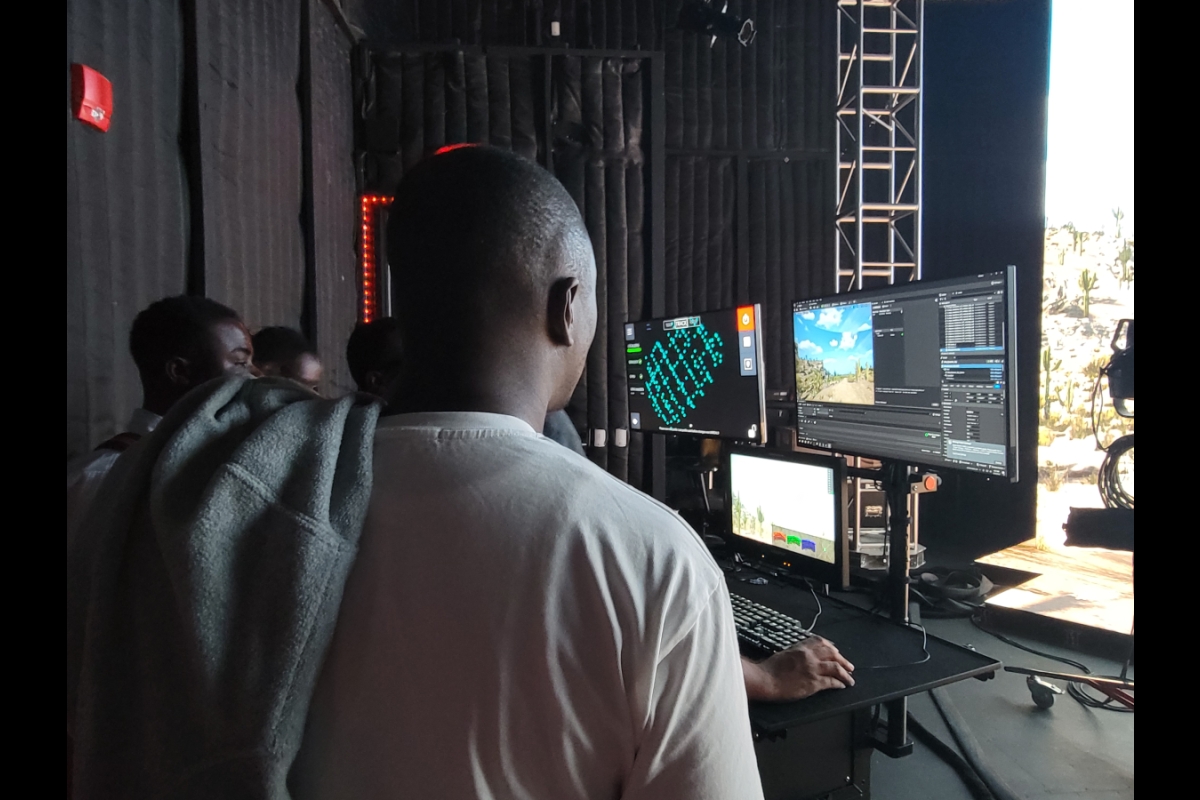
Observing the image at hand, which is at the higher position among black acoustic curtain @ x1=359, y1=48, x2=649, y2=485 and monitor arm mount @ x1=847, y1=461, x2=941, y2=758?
black acoustic curtain @ x1=359, y1=48, x2=649, y2=485

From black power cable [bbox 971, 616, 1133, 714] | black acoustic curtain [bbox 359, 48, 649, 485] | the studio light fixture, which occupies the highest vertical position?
the studio light fixture

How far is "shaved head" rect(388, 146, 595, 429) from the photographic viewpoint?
0.75 metres

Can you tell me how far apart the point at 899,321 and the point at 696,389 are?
0.88 m

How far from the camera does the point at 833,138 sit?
5215mm

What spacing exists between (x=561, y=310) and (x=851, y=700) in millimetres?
927

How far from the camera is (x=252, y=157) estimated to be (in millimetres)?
2508

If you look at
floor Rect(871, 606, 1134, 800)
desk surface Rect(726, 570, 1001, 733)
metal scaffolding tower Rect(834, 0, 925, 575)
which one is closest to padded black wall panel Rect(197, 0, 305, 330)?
desk surface Rect(726, 570, 1001, 733)

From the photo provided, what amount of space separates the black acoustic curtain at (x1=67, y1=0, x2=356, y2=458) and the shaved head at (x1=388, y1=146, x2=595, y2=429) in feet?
3.00

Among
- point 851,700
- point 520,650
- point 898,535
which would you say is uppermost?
point 520,650

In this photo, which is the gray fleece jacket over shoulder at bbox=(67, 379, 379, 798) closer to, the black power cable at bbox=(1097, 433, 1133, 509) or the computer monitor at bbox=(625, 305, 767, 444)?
the computer monitor at bbox=(625, 305, 767, 444)

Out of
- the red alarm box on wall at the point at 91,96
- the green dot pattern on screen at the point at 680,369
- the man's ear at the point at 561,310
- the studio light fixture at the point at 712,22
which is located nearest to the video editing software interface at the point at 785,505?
the green dot pattern on screen at the point at 680,369

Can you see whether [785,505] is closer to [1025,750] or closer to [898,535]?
[898,535]

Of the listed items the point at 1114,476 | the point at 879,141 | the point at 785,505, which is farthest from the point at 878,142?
the point at 785,505
